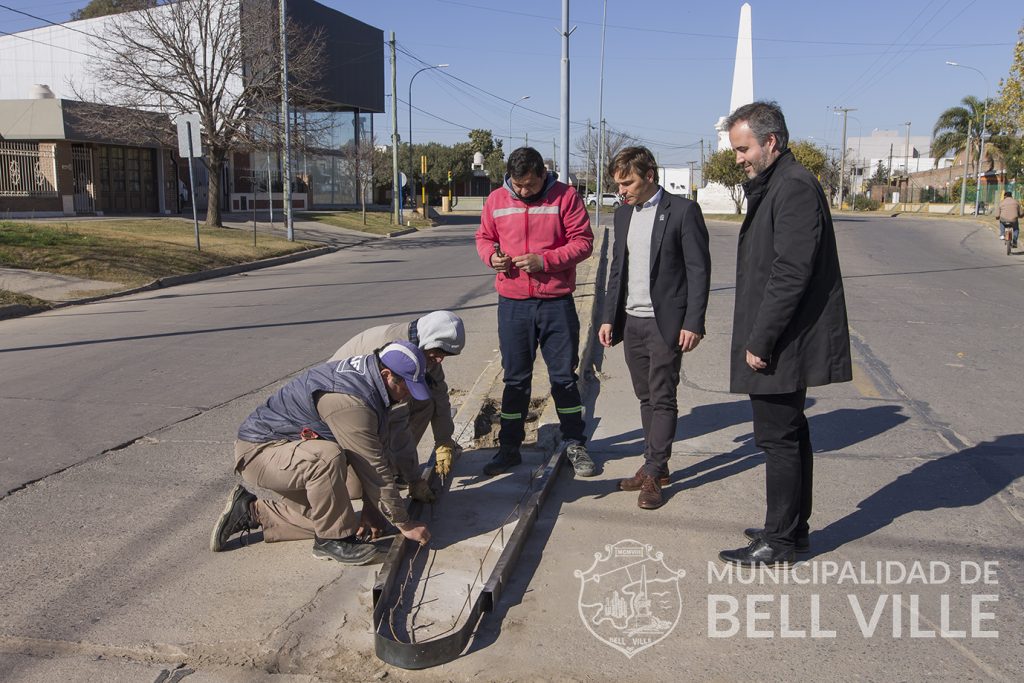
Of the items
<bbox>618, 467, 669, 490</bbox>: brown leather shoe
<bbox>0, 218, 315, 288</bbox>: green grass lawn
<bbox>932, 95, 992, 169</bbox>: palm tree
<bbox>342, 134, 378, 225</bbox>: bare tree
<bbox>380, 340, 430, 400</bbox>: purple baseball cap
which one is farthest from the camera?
<bbox>932, 95, 992, 169</bbox>: palm tree

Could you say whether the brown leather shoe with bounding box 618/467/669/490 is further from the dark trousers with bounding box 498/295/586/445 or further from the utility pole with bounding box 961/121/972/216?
the utility pole with bounding box 961/121/972/216

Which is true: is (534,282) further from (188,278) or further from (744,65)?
(744,65)

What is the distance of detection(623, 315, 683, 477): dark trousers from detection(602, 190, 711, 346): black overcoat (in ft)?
0.26

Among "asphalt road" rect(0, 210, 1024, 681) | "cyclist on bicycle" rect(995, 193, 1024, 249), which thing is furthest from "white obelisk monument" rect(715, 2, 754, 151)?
"asphalt road" rect(0, 210, 1024, 681)

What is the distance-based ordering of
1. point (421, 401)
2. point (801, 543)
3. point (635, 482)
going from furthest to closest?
point (635, 482) → point (421, 401) → point (801, 543)

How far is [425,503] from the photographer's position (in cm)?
472

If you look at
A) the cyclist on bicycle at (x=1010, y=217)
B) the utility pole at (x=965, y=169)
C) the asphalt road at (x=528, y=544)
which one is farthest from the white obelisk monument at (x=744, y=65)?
the asphalt road at (x=528, y=544)

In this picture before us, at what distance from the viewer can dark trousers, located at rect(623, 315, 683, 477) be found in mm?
4902

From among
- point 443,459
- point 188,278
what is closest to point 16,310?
point 188,278

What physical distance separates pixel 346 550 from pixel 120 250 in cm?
1712

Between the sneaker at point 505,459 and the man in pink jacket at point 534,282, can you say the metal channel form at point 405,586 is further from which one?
the man in pink jacket at point 534,282

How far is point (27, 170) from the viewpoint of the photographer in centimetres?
2914

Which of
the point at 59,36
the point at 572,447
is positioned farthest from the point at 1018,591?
the point at 59,36

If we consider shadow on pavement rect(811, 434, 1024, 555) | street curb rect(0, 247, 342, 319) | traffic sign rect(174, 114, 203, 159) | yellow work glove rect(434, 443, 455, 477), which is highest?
traffic sign rect(174, 114, 203, 159)
